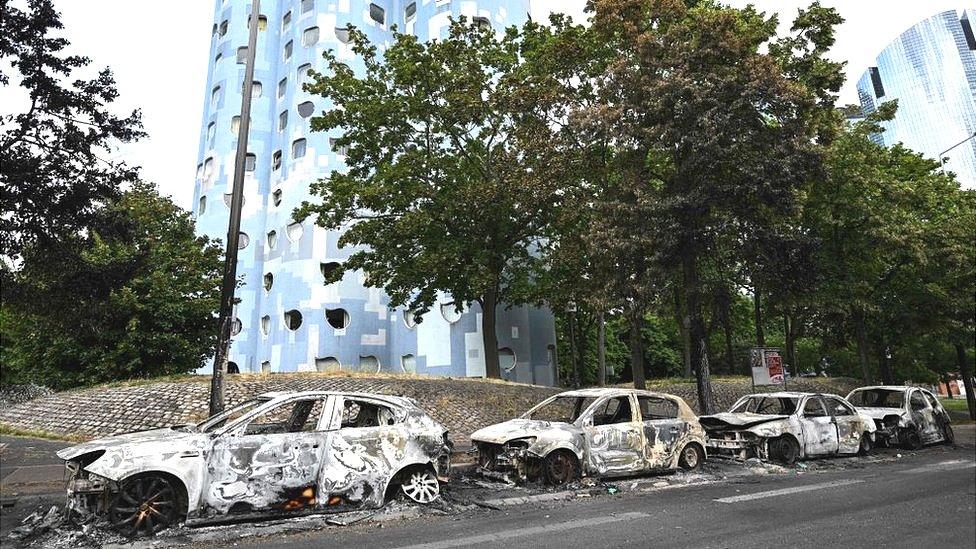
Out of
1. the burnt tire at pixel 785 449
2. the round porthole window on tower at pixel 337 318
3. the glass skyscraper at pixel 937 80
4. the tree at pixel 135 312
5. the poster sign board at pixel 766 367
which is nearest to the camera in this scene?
the glass skyscraper at pixel 937 80

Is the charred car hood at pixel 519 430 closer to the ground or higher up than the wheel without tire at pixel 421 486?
higher up

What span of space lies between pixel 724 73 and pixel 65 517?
14.0 meters

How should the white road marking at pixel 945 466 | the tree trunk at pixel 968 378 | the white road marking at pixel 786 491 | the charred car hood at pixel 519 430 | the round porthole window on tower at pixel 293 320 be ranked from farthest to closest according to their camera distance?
1. the round porthole window on tower at pixel 293 320
2. the tree trunk at pixel 968 378
3. the white road marking at pixel 945 466
4. the charred car hood at pixel 519 430
5. the white road marking at pixel 786 491

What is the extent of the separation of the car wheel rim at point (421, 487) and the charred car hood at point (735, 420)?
5899mm

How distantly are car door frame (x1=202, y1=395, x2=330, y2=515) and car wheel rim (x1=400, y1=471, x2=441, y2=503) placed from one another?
1.12 m

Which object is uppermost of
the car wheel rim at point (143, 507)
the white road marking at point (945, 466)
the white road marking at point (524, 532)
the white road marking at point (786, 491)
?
the car wheel rim at point (143, 507)

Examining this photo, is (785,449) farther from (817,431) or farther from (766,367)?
(766,367)

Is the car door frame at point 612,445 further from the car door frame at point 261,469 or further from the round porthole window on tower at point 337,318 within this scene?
the round porthole window on tower at point 337,318

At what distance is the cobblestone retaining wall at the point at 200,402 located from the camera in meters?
13.8

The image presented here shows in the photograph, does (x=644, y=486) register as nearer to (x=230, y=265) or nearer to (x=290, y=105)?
(x=230, y=265)

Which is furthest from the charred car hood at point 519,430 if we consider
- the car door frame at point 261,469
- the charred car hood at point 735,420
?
the charred car hood at point 735,420

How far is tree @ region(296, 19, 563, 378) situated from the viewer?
62.3 ft

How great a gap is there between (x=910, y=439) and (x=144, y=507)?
14.9m

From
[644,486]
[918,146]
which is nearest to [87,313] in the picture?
[644,486]
